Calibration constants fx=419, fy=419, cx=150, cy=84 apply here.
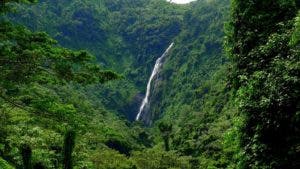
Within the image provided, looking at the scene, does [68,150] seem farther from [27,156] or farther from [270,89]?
[270,89]

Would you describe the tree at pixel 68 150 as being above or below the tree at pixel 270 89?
below

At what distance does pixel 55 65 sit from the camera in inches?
737

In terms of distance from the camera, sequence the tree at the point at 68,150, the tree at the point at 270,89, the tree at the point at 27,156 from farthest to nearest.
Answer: the tree at the point at 68,150 < the tree at the point at 27,156 < the tree at the point at 270,89

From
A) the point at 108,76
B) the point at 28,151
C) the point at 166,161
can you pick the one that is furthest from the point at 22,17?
the point at 108,76

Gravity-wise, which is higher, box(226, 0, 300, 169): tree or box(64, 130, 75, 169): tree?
box(226, 0, 300, 169): tree

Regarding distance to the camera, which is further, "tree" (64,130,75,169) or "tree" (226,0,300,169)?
"tree" (64,130,75,169)

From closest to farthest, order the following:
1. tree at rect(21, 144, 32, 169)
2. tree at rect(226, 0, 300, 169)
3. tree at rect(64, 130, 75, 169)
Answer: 1. tree at rect(226, 0, 300, 169)
2. tree at rect(21, 144, 32, 169)
3. tree at rect(64, 130, 75, 169)

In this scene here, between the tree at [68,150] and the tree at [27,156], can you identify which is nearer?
the tree at [27,156]

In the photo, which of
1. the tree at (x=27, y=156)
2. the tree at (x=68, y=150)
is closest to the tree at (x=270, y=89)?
the tree at (x=68, y=150)

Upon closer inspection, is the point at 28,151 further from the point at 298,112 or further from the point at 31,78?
the point at 298,112

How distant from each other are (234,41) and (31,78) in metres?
11.8

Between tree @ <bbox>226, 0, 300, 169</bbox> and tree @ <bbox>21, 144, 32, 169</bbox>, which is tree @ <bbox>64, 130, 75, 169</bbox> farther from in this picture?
tree @ <bbox>226, 0, 300, 169</bbox>

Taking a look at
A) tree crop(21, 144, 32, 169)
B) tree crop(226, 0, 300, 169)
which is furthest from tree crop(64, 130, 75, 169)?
tree crop(226, 0, 300, 169)

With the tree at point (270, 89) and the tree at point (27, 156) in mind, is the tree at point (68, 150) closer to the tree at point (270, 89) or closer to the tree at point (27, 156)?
the tree at point (27, 156)
